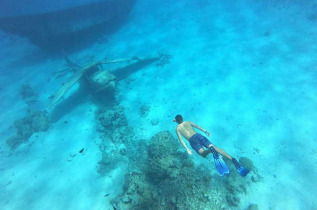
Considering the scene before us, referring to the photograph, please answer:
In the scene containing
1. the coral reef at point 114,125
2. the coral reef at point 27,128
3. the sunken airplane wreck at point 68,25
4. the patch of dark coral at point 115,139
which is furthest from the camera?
the sunken airplane wreck at point 68,25

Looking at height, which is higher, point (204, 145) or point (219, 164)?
point (204, 145)

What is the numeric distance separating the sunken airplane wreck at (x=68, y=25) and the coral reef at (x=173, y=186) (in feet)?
56.0

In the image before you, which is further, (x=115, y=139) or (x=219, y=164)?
(x=115, y=139)

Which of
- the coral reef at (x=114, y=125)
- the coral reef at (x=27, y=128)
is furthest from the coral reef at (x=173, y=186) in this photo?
the coral reef at (x=27, y=128)

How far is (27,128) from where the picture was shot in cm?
1196

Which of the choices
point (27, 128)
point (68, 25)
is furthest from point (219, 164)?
point (68, 25)

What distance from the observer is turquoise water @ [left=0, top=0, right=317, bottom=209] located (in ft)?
21.8

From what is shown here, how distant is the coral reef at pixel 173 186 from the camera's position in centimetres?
514

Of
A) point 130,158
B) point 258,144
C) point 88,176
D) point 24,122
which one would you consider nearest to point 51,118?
point 24,122

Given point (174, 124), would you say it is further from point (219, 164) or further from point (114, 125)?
point (219, 164)

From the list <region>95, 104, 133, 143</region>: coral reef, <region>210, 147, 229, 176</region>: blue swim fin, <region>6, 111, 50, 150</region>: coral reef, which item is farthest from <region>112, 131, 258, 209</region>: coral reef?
<region>6, 111, 50, 150</region>: coral reef

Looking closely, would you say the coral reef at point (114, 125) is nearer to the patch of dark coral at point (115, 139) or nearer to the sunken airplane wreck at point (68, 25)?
the patch of dark coral at point (115, 139)

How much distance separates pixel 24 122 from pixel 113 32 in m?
13.9

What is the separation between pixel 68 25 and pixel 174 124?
57.0ft
